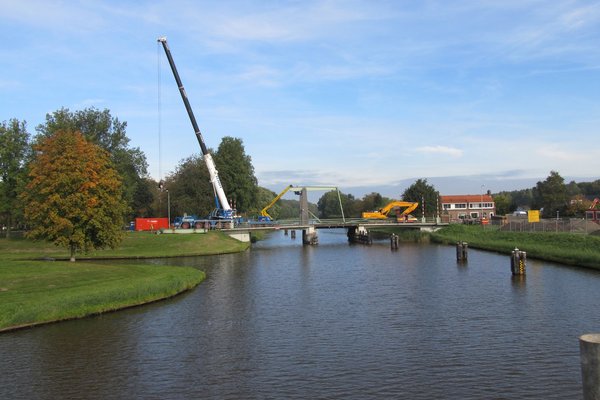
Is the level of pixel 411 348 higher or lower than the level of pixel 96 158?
lower

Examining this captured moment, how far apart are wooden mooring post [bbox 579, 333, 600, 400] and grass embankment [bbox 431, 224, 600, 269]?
Answer: 4057 centimetres

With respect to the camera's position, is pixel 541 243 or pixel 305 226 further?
pixel 305 226

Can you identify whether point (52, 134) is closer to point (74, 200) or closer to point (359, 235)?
point (74, 200)

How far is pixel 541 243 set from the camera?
61062 mm

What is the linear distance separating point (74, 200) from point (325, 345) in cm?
3084

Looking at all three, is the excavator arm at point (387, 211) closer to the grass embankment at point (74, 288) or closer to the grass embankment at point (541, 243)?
the grass embankment at point (541, 243)

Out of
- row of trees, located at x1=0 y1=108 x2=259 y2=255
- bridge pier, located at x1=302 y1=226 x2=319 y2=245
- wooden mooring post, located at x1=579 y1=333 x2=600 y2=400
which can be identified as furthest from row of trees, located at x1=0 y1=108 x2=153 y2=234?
wooden mooring post, located at x1=579 y1=333 x2=600 y2=400

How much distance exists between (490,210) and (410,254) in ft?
281

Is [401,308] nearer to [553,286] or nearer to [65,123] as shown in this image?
[553,286]

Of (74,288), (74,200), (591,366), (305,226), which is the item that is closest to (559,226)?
(305,226)

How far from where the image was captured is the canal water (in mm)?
17781

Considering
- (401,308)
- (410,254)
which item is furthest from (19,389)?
(410,254)

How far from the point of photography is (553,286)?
122 feet

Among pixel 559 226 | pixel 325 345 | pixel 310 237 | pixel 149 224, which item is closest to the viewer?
pixel 325 345
